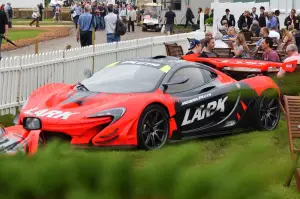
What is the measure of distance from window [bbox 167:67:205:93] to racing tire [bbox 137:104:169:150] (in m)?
0.50

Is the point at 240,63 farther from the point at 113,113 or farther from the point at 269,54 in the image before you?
the point at 113,113

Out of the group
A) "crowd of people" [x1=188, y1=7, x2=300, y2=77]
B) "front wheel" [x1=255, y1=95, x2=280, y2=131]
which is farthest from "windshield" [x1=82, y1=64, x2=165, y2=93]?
"front wheel" [x1=255, y1=95, x2=280, y2=131]

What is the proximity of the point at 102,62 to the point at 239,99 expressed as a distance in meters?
14.0

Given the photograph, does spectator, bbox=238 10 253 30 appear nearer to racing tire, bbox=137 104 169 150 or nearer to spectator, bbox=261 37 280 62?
racing tire, bbox=137 104 169 150

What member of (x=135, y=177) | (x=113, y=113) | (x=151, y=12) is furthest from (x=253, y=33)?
(x=151, y=12)

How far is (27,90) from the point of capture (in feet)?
41.3

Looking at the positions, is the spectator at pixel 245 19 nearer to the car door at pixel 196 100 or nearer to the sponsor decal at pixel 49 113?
the car door at pixel 196 100

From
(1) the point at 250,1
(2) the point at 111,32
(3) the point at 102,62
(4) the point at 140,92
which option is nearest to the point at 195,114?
(4) the point at 140,92

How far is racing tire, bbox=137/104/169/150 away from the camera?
9111 millimetres

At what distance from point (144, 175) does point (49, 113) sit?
327 inches

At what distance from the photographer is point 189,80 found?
1026cm

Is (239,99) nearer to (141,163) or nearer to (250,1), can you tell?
(141,163)

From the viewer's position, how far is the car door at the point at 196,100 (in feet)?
32.0

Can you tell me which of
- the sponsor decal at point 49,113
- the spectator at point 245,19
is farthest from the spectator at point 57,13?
the sponsor decal at point 49,113
